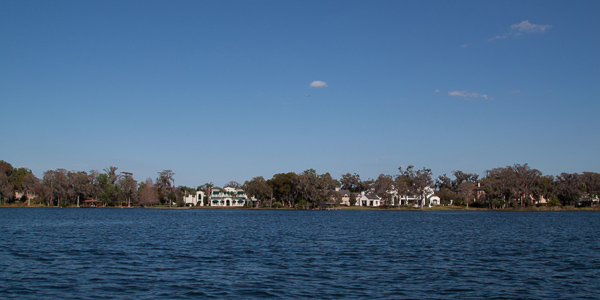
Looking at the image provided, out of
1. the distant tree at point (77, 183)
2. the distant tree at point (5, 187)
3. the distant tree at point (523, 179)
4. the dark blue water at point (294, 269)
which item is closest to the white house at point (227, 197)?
the distant tree at point (77, 183)

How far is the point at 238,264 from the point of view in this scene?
26.5 m

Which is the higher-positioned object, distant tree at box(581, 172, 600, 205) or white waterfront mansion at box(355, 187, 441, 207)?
distant tree at box(581, 172, 600, 205)

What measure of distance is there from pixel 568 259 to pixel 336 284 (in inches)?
707

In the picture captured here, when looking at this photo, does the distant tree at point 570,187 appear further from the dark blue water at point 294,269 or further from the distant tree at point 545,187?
the dark blue water at point 294,269

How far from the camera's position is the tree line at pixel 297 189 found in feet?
444

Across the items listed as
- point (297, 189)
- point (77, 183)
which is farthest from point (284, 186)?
point (77, 183)

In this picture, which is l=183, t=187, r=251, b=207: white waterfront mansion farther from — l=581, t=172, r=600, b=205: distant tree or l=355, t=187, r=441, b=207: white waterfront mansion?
l=581, t=172, r=600, b=205: distant tree

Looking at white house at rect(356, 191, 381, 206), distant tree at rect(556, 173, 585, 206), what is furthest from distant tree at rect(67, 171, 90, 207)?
distant tree at rect(556, 173, 585, 206)

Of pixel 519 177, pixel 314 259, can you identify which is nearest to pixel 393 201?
pixel 519 177

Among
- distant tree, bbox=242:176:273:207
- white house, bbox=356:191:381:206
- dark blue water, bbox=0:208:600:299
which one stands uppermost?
distant tree, bbox=242:176:273:207

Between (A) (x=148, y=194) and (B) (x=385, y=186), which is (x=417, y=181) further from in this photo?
(A) (x=148, y=194)

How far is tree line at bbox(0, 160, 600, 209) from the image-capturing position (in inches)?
5325

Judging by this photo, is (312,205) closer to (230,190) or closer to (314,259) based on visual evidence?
(230,190)

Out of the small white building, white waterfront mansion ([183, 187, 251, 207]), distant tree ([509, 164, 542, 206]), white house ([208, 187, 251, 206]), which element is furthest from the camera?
the small white building
